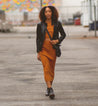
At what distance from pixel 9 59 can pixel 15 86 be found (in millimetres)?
5665

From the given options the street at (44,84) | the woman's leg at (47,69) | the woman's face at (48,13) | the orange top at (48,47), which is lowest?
the street at (44,84)

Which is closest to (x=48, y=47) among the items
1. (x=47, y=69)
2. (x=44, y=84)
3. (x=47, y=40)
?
(x=47, y=40)

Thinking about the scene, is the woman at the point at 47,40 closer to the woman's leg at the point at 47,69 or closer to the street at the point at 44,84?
the woman's leg at the point at 47,69

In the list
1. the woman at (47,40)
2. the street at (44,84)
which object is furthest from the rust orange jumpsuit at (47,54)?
the street at (44,84)

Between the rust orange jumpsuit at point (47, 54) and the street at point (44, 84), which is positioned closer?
the street at point (44, 84)

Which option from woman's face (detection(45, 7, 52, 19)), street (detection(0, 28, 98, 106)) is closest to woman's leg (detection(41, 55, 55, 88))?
street (detection(0, 28, 98, 106))

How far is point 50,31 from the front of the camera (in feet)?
21.9

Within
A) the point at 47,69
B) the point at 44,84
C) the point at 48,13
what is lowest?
the point at 44,84

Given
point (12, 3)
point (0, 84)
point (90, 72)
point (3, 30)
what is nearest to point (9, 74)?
point (0, 84)

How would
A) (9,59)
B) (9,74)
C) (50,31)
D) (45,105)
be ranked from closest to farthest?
(45,105) → (50,31) → (9,74) → (9,59)

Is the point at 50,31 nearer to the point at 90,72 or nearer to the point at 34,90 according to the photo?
the point at 34,90

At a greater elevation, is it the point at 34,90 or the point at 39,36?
the point at 39,36

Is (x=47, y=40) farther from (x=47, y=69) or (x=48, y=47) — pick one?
(x=47, y=69)

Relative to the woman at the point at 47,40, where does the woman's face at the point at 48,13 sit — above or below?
above
